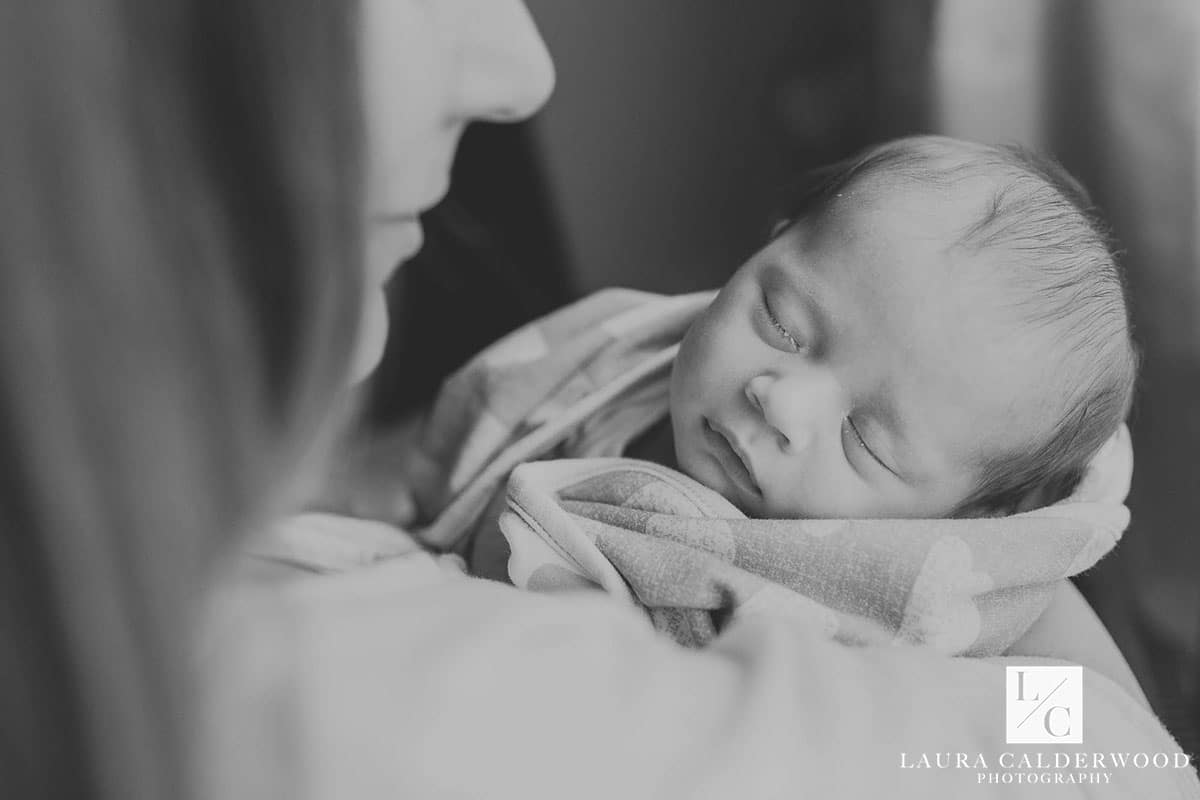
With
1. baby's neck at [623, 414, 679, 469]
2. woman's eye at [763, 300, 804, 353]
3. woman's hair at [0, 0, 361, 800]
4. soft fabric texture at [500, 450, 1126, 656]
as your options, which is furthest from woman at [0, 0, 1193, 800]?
baby's neck at [623, 414, 679, 469]

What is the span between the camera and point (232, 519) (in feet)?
1.25

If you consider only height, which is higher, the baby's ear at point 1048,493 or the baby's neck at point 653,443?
the baby's neck at point 653,443

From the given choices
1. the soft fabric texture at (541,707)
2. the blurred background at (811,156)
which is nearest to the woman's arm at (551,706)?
the soft fabric texture at (541,707)

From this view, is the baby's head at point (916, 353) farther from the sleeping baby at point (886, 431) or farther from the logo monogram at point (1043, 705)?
the logo monogram at point (1043, 705)

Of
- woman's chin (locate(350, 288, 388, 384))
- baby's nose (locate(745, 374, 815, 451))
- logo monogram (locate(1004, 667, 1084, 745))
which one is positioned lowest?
logo monogram (locate(1004, 667, 1084, 745))

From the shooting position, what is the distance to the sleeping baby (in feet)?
2.55

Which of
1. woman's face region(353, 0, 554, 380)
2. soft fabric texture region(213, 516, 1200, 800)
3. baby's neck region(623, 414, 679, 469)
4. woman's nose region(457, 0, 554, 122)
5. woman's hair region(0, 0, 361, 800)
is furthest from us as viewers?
baby's neck region(623, 414, 679, 469)

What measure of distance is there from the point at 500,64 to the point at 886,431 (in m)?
0.43

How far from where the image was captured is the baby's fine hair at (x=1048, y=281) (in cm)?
81

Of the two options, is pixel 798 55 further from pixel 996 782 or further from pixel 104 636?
pixel 104 636

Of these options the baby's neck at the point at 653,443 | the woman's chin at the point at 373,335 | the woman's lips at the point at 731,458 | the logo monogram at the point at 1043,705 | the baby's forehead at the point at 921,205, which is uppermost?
the baby's forehead at the point at 921,205

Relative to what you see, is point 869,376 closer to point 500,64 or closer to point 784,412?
point 784,412

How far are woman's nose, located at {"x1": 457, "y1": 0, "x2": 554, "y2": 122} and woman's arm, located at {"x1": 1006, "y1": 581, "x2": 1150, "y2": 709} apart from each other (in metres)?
0.65

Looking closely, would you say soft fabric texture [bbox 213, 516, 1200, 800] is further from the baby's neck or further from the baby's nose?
the baby's neck
